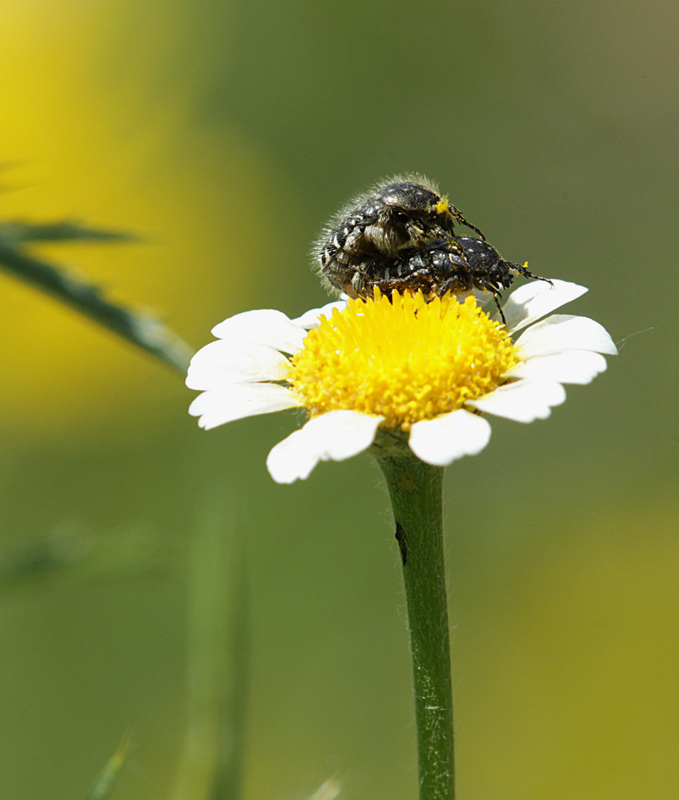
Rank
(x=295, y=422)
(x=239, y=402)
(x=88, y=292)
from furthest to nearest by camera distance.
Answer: (x=295, y=422)
(x=88, y=292)
(x=239, y=402)

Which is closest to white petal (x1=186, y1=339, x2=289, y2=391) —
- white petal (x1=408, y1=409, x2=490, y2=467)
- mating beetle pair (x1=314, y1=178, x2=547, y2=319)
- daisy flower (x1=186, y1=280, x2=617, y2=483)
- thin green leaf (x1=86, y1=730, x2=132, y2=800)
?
daisy flower (x1=186, y1=280, x2=617, y2=483)

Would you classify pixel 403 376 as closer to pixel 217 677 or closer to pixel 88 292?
pixel 217 677

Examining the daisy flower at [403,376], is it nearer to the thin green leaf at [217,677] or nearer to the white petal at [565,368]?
the white petal at [565,368]

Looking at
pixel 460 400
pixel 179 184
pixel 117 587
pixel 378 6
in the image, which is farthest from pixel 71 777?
pixel 378 6

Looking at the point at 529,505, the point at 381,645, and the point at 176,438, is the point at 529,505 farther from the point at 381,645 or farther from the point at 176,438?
the point at 176,438

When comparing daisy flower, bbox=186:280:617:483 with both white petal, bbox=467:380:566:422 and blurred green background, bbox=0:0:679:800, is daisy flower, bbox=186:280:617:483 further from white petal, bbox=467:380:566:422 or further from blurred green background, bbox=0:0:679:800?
blurred green background, bbox=0:0:679:800

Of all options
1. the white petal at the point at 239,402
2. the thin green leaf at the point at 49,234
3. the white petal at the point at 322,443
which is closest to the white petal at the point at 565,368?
the white petal at the point at 322,443

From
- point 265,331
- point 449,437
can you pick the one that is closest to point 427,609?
point 449,437
